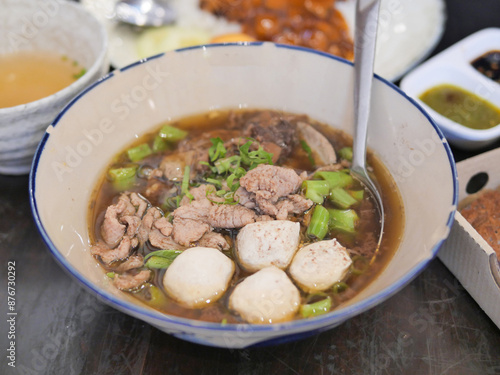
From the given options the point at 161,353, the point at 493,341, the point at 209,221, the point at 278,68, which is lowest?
the point at 161,353

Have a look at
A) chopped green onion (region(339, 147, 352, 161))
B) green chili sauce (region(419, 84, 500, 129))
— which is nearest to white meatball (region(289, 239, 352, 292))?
chopped green onion (region(339, 147, 352, 161))

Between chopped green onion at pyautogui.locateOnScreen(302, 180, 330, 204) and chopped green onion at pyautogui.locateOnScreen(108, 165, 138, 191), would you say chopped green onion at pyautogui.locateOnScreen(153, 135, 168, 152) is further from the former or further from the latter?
chopped green onion at pyautogui.locateOnScreen(302, 180, 330, 204)

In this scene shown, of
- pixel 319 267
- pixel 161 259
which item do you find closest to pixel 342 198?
pixel 319 267

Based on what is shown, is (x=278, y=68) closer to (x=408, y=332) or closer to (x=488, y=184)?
(x=488, y=184)

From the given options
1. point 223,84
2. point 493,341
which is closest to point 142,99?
point 223,84

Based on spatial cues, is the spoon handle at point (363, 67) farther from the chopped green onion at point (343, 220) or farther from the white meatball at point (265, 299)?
the white meatball at point (265, 299)

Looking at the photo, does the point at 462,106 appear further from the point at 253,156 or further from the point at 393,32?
the point at 253,156

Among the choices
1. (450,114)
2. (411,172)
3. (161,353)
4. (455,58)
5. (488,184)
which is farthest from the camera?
(455,58)
